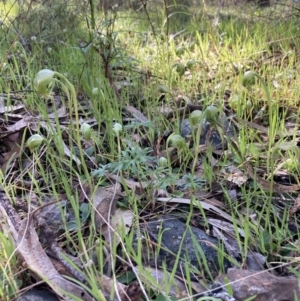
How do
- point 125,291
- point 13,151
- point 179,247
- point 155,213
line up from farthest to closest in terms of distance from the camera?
point 13,151, point 155,213, point 179,247, point 125,291

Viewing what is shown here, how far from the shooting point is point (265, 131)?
5.31ft

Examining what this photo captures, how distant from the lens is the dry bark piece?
871 millimetres

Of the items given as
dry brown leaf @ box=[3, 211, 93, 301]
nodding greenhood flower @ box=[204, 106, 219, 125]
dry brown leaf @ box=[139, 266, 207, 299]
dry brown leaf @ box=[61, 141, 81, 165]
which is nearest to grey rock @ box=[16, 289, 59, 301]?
dry brown leaf @ box=[3, 211, 93, 301]

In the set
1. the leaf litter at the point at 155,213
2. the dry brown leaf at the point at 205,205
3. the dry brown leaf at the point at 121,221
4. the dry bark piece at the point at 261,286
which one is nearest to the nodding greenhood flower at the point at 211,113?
the leaf litter at the point at 155,213

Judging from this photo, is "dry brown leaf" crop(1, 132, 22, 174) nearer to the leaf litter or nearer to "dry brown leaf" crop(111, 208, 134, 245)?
the leaf litter

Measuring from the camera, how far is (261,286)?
887mm

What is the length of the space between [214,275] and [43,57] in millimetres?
1814

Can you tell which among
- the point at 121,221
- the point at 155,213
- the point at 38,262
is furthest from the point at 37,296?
the point at 155,213

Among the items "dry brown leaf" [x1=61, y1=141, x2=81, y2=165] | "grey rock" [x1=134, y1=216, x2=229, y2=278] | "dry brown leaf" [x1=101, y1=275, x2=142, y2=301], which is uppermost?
"dry brown leaf" [x1=61, y1=141, x2=81, y2=165]

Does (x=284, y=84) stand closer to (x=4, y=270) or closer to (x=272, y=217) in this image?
(x=272, y=217)

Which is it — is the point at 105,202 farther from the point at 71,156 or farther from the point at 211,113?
the point at 211,113

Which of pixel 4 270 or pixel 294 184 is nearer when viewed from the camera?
pixel 4 270

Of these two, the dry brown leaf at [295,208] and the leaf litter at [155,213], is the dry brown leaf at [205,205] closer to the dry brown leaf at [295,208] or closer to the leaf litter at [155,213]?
the leaf litter at [155,213]

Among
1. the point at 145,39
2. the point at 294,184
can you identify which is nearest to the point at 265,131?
the point at 294,184
